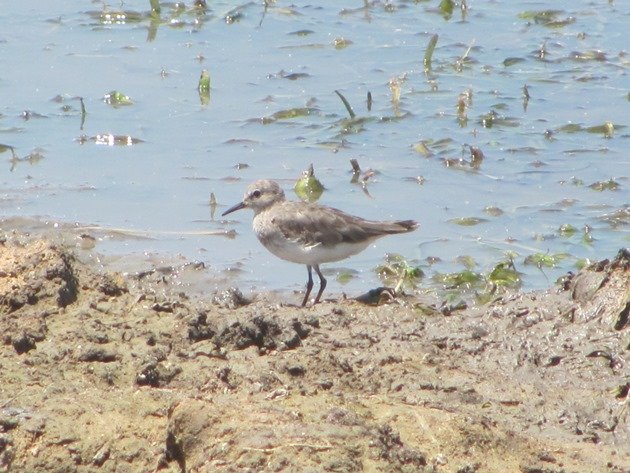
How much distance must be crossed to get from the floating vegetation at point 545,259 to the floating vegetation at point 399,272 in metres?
0.85

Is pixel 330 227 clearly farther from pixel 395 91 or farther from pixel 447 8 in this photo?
pixel 447 8

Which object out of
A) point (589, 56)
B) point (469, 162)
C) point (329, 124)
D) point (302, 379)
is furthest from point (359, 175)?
point (302, 379)

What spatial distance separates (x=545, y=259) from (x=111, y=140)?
4.55m

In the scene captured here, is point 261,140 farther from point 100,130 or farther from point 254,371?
point 254,371

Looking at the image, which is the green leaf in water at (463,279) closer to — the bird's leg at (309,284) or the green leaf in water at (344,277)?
the green leaf in water at (344,277)

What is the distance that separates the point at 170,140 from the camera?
1201 cm

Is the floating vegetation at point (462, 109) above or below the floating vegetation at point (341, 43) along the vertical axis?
below

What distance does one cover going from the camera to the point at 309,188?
10844 mm

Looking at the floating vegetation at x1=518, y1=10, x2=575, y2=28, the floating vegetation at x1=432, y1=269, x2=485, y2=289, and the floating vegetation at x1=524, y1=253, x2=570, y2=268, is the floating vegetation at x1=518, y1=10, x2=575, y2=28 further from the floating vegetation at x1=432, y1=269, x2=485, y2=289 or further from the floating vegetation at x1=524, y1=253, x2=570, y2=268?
the floating vegetation at x1=432, y1=269, x2=485, y2=289

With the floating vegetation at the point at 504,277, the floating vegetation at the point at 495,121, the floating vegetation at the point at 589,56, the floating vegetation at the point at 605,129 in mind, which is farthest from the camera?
the floating vegetation at the point at 589,56

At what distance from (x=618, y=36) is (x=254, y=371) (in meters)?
9.28

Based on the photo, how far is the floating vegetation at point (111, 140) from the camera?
12.0m

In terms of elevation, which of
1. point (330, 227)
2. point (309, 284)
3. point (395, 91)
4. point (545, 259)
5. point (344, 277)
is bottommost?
point (344, 277)

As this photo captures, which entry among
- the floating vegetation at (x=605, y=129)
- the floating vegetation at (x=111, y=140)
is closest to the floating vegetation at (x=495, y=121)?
the floating vegetation at (x=605, y=129)
